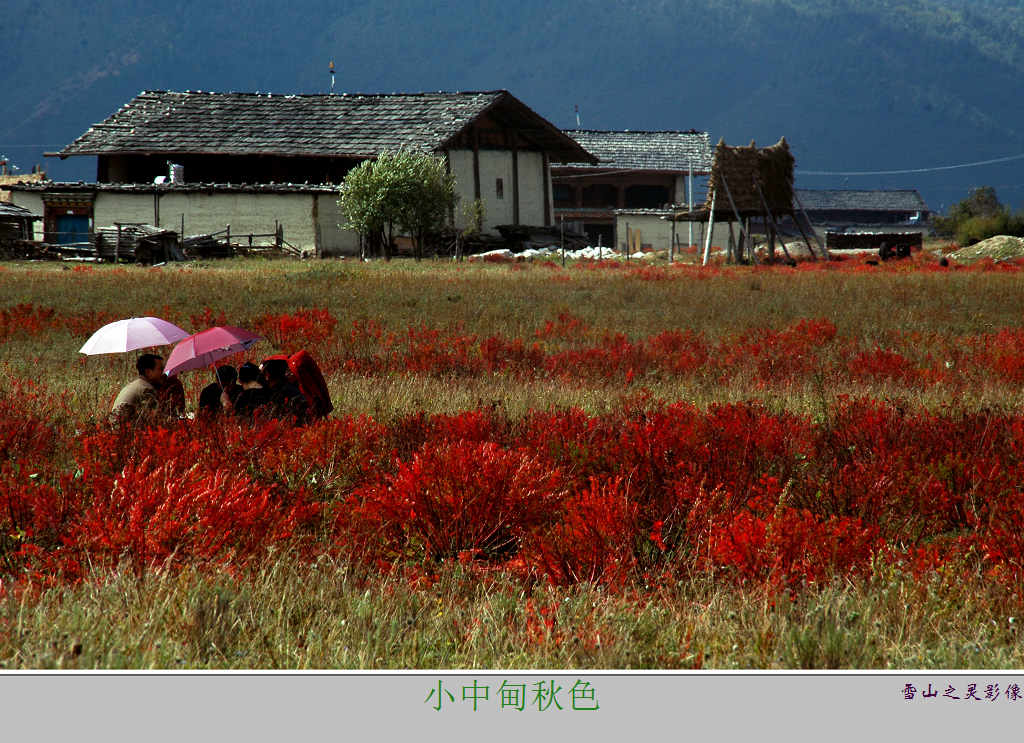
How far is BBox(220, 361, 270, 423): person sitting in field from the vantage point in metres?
7.60

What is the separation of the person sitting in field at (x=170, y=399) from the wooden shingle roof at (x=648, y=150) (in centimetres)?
5694

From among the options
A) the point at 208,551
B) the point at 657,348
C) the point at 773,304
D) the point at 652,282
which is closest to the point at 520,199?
the point at 652,282

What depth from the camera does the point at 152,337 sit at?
8.76 metres

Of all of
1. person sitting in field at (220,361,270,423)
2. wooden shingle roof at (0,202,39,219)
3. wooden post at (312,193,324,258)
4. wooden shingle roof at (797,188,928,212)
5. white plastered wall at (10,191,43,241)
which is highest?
wooden shingle roof at (797,188,928,212)

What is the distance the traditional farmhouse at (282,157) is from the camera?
43062 millimetres

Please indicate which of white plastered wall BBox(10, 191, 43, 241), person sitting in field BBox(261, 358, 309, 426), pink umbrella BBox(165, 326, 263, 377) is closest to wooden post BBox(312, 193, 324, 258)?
white plastered wall BBox(10, 191, 43, 241)

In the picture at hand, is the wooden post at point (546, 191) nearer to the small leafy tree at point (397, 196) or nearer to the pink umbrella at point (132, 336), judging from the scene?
the small leafy tree at point (397, 196)

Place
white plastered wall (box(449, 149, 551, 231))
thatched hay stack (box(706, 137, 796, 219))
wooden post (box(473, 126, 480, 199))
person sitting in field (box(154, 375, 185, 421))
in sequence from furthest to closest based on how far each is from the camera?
wooden post (box(473, 126, 480, 199))
white plastered wall (box(449, 149, 551, 231))
thatched hay stack (box(706, 137, 796, 219))
person sitting in field (box(154, 375, 185, 421))

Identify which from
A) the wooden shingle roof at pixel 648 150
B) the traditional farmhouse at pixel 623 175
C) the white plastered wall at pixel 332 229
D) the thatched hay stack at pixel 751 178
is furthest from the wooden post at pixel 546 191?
the wooden shingle roof at pixel 648 150

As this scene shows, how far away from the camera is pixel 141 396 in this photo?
7.59 meters

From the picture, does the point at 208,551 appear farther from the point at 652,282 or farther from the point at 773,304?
the point at 652,282

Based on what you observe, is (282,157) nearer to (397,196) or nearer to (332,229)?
(332,229)

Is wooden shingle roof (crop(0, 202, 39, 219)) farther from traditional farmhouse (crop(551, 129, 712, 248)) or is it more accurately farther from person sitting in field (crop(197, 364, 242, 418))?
Answer: person sitting in field (crop(197, 364, 242, 418))

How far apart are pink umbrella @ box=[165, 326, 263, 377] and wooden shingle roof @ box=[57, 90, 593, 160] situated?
35.9 m
